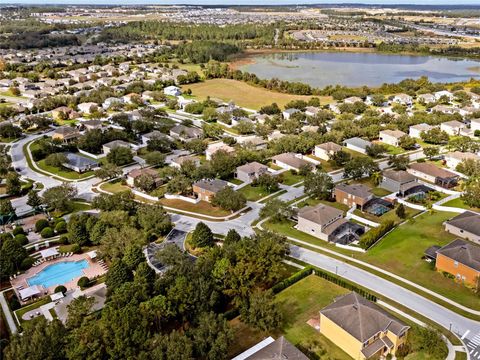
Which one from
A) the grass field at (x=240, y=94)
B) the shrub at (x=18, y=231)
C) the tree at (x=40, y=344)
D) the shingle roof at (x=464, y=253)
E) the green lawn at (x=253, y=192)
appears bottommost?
the green lawn at (x=253, y=192)

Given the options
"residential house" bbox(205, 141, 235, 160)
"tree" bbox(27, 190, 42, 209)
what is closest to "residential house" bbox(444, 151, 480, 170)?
"residential house" bbox(205, 141, 235, 160)

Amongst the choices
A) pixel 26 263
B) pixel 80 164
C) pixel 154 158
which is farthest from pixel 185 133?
pixel 26 263

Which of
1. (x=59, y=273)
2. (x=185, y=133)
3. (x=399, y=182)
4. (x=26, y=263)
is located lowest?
(x=59, y=273)

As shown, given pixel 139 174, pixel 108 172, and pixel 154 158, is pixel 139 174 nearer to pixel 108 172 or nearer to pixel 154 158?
pixel 108 172

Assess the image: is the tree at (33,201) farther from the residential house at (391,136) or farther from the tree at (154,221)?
the residential house at (391,136)

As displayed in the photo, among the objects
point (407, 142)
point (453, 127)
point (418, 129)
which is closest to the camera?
point (407, 142)

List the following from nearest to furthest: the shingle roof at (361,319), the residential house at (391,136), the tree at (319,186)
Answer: the shingle roof at (361,319), the tree at (319,186), the residential house at (391,136)

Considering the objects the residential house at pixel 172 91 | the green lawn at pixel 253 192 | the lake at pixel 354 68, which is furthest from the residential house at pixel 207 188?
the lake at pixel 354 68
